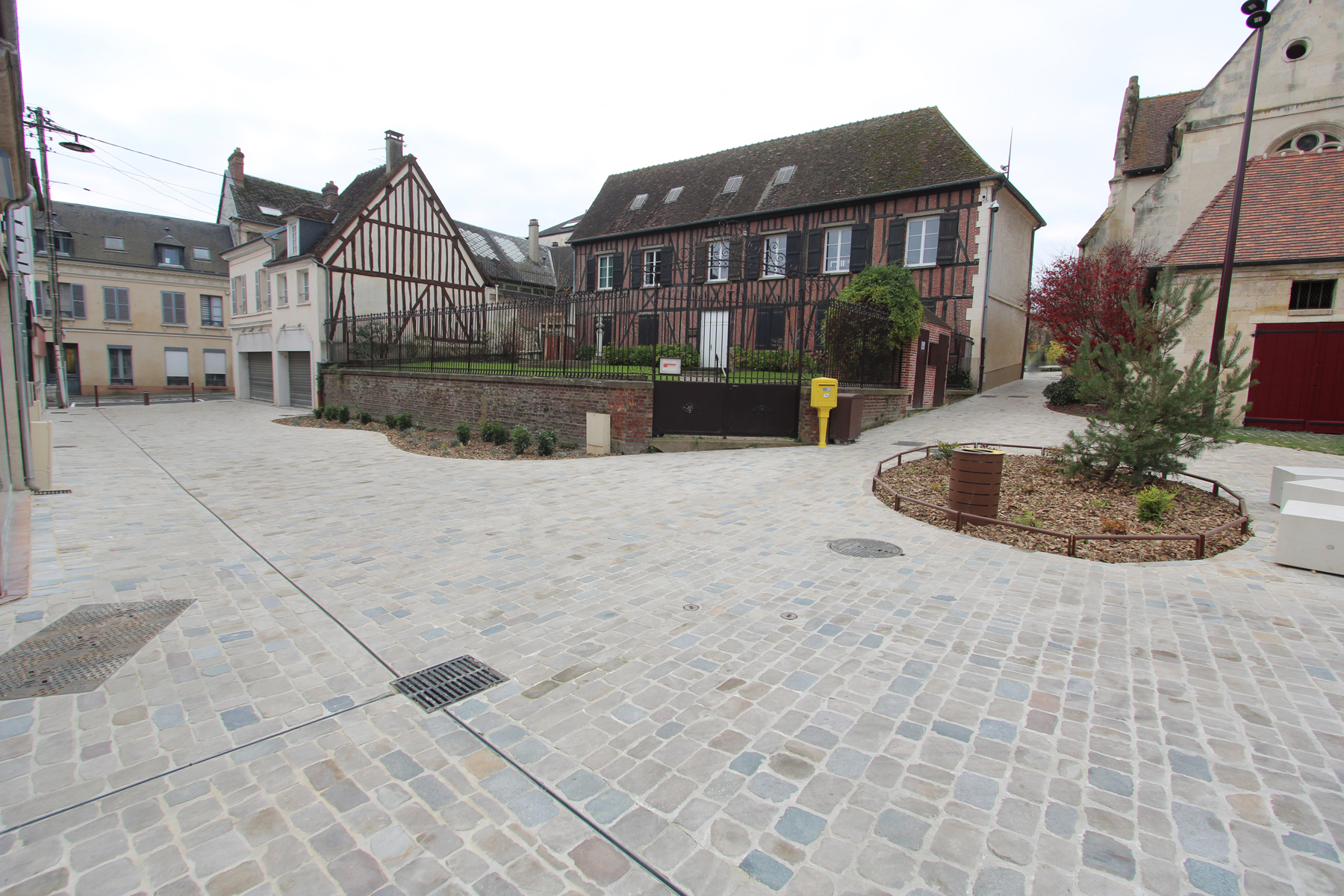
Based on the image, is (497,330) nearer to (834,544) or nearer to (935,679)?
(834,544)

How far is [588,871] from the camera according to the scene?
198 cm

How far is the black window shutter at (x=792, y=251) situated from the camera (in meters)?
21.4

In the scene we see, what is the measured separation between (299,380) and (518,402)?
15.2 meters

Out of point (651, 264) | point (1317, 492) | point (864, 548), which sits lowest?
point (864, 548)

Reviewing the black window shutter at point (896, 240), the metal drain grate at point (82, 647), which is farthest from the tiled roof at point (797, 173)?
the metal drain grate at point (82, 647)

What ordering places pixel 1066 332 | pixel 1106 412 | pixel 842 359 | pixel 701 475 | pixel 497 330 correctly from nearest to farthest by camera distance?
pixel 1106 412
pixel 701 475
pixel 842 359
pixel 497 330
pixel 1066 332

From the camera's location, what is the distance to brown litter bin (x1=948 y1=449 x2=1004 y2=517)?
6.20 meters

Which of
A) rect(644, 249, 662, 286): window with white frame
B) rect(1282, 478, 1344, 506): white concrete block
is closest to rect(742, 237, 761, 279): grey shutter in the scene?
rect(644, 249, 662, 286): window with white frame

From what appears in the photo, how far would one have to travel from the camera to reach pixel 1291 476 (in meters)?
6.84

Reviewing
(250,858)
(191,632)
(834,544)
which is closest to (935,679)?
(834,544)

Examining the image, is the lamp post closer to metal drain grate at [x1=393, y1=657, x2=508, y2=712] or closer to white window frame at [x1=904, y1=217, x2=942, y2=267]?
white window frame at [x1=904, y1=217, x2=942, y2=267]

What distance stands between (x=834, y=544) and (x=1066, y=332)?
1591cm

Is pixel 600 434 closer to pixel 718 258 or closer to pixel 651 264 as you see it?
pixel 718 258

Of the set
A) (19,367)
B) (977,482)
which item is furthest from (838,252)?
(19,367)
